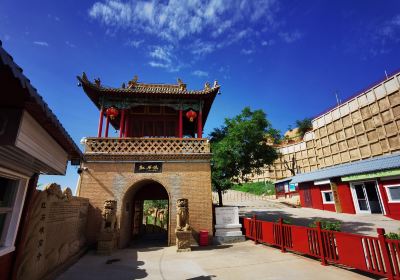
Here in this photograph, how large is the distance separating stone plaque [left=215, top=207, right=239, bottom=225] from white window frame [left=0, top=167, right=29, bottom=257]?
8.52 meters

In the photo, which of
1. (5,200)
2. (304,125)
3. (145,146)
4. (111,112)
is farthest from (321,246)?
(304,125)

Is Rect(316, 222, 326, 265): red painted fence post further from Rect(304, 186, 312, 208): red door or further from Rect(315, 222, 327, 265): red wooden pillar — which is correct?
Answer: Rect(304, 186, 312, 208): red door

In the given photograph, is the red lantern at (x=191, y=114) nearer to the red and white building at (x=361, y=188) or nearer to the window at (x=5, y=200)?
the window at (x=5, y=200)

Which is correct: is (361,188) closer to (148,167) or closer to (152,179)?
(152,179)

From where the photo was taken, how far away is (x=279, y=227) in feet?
27.8

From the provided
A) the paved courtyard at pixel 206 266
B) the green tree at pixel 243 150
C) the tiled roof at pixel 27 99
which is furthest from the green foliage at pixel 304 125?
the tiled roof at pixel 27 99

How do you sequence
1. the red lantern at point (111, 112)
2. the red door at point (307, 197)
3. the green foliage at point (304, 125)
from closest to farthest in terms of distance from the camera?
the red lantern at point (111, 112) → the red door at point (307, 197) → the green foliage at point (304, 125)

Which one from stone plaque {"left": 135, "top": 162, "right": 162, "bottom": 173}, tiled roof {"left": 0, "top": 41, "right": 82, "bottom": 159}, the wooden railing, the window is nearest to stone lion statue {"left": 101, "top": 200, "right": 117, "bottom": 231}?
stone plaque {"left": 135, "top": 162, "right": 162, "bottom": 173}

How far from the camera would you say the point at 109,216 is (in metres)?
9.30

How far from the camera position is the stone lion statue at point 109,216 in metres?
9.23

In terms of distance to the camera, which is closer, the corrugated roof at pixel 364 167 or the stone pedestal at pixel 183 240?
the stone pedestal at pixel 183 240

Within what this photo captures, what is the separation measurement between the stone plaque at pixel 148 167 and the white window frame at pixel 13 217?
20.9 feet

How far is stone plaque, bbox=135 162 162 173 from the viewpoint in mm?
11055

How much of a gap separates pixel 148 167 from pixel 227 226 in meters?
5.05
